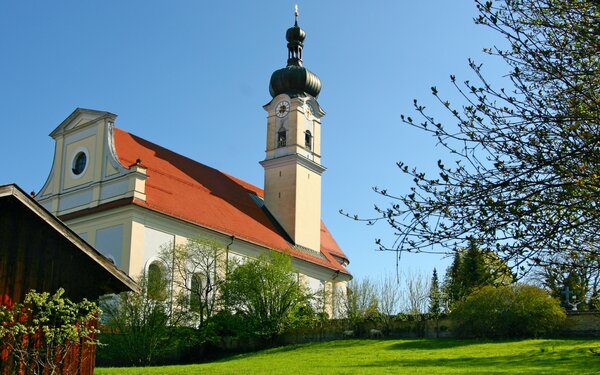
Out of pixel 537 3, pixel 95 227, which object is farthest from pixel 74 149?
pixel 537 3

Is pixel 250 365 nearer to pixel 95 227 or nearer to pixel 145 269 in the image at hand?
pixel 145 269

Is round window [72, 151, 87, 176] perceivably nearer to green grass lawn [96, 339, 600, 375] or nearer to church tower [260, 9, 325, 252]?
church tower [260, 9, 325, 252]

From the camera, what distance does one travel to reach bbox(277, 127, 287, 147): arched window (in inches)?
1742

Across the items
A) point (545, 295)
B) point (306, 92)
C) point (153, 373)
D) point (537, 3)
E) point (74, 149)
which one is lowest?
point (153, 373)

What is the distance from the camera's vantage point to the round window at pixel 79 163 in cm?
3508

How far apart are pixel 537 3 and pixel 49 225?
879cm

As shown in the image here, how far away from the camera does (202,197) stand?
37.6m

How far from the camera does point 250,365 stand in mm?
22906

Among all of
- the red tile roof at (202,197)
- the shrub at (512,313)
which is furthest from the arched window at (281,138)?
the shrub at (512,313)

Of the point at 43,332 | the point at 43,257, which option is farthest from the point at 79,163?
the point at 43,332

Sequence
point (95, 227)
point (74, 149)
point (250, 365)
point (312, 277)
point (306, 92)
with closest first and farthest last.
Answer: point (250, 365), point (95, 227), point (74, 149), point (312, 277), point (306, 92)

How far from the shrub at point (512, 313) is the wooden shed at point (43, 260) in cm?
1687

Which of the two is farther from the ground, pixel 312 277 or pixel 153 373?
pixel 312 277

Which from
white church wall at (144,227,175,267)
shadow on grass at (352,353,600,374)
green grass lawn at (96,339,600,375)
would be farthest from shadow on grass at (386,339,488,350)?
white church wall at (144,227,175,267)
